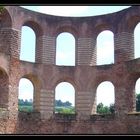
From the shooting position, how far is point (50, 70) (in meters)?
24.7

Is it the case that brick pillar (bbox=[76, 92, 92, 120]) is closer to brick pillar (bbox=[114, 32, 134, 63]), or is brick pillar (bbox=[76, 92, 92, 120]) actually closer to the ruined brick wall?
the ruined brick wall

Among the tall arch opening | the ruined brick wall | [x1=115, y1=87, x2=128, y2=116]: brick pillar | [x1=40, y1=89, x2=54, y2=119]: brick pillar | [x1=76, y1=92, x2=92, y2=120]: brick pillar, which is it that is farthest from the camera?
[x1=76, y1=92, x2=92, y2=120]: brick pillar

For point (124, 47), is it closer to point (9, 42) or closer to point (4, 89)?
point (9, 42)

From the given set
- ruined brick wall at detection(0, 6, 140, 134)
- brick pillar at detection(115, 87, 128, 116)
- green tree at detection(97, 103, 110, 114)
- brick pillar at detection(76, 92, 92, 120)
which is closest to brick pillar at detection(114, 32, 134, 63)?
ruined brick wall at detection(0, 6, 140, 134)

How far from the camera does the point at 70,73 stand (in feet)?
82.3

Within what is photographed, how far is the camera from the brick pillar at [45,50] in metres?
24.8

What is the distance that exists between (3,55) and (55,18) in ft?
20.9

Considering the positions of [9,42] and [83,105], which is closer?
[9,42]

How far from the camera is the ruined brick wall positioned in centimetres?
2198

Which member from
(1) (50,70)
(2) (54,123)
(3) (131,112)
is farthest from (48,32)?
(3) (131,112)

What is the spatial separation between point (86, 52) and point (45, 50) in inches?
128

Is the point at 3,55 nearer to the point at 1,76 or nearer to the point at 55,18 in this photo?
the point at 1,76

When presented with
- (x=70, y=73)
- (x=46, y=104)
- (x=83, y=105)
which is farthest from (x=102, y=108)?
(x=46, y=104)

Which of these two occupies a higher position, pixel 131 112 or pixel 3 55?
pixel 3 55
